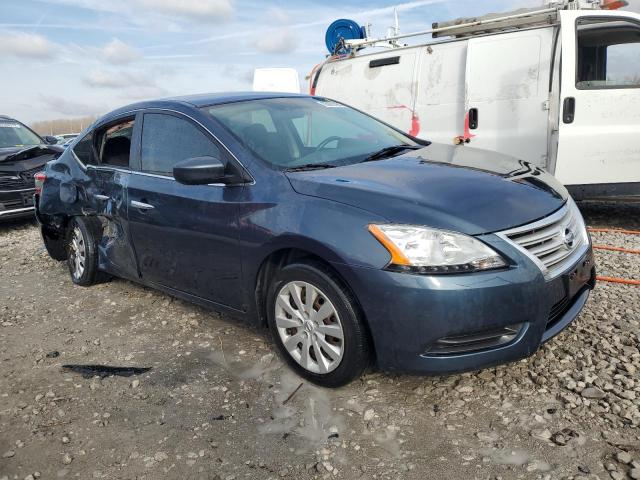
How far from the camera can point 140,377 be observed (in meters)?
3.19

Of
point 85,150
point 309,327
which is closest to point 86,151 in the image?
point 85,150

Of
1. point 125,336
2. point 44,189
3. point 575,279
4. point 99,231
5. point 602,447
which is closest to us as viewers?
point 602,447

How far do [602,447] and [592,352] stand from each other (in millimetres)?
885

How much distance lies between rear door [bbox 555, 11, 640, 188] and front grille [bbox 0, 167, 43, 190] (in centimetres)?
745

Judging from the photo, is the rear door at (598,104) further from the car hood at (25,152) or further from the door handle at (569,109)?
the car hood at (25,152)

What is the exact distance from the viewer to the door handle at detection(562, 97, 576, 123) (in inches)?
221

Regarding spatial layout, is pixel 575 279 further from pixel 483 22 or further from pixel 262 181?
pixel 483 22

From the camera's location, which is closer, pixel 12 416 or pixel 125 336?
pixel 12 416

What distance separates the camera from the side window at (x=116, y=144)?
4086mm

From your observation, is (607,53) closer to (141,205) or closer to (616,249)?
(616,249)

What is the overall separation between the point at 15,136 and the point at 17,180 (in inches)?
57.6

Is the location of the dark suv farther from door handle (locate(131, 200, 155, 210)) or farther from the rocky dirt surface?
door handle (locate(131, 200, 155, 210))

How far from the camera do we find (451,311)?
7.77ft

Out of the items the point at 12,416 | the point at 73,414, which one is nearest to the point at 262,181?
the point at 73,414
